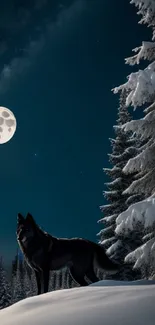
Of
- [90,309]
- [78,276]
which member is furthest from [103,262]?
[90,309]

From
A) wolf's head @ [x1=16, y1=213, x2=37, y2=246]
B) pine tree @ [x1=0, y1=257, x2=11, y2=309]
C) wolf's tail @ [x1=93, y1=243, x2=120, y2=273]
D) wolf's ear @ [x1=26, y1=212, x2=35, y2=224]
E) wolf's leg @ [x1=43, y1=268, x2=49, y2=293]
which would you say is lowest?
wolf's leg @ [x1=43, y1=268, x2=49, y2=293]

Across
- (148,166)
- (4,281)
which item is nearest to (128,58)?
(148,166)

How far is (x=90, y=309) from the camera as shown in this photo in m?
3.88

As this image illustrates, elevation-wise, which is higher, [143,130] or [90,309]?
[143,130]

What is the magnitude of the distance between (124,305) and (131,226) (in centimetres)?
469

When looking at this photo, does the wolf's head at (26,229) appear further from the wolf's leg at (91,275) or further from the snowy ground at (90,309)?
the snowy ground at (90,309)

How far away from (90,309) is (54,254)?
16.8 feet

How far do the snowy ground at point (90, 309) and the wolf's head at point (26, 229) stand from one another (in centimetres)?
373

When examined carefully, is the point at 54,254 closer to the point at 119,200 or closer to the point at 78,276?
the point at 78,276

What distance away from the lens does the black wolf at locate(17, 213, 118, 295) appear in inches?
343

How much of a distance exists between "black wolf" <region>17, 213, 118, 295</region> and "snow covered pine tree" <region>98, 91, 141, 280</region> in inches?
382

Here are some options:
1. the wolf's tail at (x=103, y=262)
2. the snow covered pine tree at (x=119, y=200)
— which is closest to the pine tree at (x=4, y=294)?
the snow covered pine tree at (x=119, y=200)

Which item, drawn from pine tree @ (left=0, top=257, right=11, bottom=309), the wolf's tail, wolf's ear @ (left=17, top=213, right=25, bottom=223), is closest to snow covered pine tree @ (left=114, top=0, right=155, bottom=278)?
the wolf's tail

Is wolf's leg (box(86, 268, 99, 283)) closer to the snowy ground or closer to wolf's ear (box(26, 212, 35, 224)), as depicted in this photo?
wolf's ear (box(26, 212, 35, 224))
